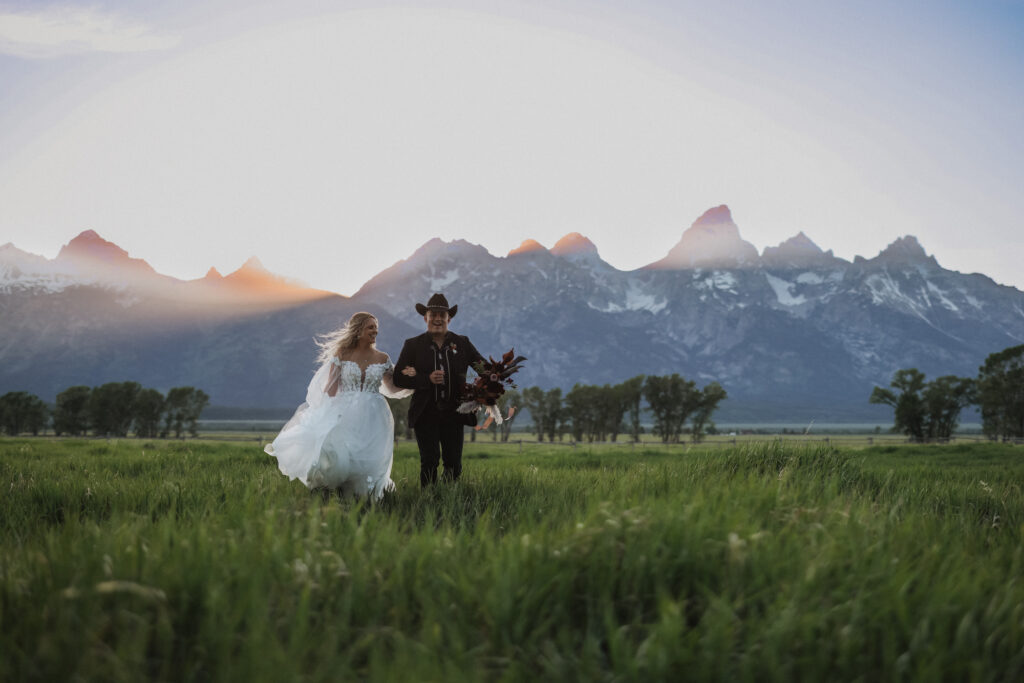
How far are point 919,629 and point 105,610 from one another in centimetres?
414

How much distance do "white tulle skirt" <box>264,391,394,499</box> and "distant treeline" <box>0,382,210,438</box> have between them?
5382 inches

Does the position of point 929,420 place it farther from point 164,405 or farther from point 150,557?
point 164,405

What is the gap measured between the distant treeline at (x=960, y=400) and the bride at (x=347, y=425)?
107 metres

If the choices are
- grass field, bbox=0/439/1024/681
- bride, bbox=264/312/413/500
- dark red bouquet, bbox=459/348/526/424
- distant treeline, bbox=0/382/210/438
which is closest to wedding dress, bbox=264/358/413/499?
bride, bbox=264/312/413/500

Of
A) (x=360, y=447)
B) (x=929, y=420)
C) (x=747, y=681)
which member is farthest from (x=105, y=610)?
(x=929, y=420)

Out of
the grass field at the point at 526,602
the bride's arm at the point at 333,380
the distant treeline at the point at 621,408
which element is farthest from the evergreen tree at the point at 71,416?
the grass field at the point at 526,602

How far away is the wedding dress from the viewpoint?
9.76 m

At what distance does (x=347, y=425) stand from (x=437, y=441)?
157cm

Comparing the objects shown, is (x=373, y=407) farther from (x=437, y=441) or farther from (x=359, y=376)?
(x=437, y=441)

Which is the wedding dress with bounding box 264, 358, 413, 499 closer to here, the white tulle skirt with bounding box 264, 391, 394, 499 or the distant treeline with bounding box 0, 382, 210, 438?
the white tulle skirt with bounding box 264, 391, 394, 499

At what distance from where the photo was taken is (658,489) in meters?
7.67

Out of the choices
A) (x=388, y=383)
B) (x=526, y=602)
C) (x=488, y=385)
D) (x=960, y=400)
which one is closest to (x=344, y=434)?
(x=388, y=383)

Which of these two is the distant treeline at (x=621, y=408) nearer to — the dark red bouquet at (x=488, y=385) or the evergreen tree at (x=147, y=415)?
the evergreen tree at (x=147, y=415)

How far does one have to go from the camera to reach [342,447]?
983 centimetres
